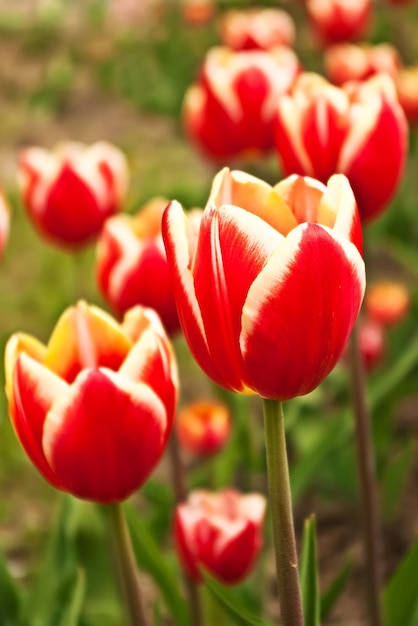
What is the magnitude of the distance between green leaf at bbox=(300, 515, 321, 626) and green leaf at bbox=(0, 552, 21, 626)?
326 mm

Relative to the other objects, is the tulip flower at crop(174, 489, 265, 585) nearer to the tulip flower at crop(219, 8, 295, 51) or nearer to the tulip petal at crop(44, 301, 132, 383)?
the tulip petal at crop(44, 301, 132, 383)

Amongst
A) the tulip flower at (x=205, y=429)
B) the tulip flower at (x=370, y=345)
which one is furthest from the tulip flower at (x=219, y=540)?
the tulip flower at (x=370, y=345)

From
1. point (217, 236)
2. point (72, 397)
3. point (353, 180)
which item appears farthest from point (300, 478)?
point (217, 236)

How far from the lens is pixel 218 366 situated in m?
0.57

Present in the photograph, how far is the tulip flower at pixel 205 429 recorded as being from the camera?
144cm

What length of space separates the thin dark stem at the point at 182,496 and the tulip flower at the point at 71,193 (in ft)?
1.36

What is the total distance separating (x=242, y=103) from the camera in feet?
4.44

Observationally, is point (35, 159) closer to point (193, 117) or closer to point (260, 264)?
point (193, 117)

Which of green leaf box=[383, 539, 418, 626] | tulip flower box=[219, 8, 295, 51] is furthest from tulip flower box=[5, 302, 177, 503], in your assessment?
tulip flower box=[219, 8, 295, 51]

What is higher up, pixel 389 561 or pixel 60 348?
pixel 60 348

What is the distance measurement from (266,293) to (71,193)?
2.65 feet

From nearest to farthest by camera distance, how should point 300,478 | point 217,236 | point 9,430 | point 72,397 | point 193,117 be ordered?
point 217,236, point 72,397, point 300,478, point 193,117, point 9,430

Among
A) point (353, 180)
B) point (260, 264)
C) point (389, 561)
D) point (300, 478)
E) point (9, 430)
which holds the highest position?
point (260, 264)

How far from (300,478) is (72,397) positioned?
47 centimetres
